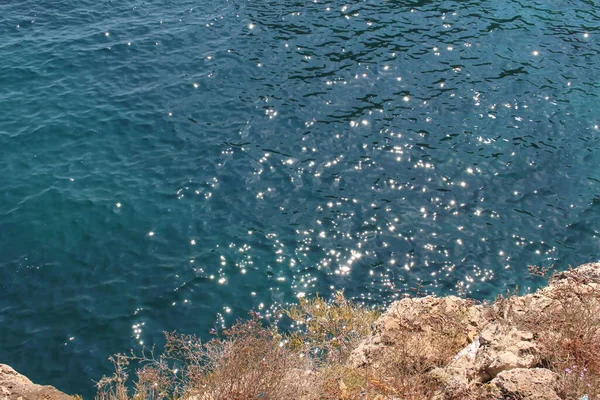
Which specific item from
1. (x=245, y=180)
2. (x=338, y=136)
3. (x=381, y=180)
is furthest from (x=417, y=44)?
(x=245, y=180)

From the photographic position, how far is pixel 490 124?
1783 centimetres

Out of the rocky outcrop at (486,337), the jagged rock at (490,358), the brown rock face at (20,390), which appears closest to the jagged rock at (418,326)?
the rocky outcrop at (486,337)

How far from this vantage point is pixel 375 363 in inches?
379

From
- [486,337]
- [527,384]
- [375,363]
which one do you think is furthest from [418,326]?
[527,384]

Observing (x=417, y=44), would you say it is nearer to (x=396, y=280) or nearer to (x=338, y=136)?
(x=338, y=136)

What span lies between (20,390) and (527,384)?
7.91m

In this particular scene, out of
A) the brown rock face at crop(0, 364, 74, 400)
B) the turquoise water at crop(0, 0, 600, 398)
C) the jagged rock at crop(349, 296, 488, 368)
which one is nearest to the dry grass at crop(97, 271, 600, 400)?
the jagged rock at crop(349, 296, 488, 368)

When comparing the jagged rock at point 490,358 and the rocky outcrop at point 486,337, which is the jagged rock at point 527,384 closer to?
the rocky outcrop at point 486,337

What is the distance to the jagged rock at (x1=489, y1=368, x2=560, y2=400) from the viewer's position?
6938mm

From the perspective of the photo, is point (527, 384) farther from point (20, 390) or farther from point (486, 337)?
point (20, 390)

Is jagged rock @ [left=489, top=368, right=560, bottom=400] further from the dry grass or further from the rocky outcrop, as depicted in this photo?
the dry grass

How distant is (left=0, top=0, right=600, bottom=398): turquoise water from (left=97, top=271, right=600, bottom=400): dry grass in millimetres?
1577

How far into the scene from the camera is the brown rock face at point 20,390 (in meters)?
9.08

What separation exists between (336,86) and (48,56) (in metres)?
11.1
